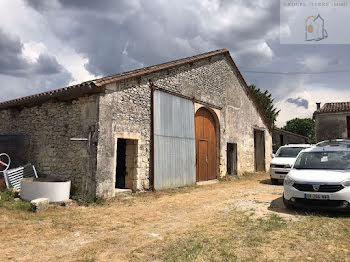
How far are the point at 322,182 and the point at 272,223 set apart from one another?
1374 millimetres

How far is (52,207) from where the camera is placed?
683 centimetres

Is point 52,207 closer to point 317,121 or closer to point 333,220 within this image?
point 333,220

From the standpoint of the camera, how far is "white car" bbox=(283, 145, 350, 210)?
542 cm

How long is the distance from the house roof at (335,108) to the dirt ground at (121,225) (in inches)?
756

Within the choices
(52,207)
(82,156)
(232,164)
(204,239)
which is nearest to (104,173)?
(82,156)

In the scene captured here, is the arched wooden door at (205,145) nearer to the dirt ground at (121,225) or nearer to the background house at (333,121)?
the dirt ground at (121,225)

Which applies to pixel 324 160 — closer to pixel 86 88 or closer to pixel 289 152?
pixel 289 152

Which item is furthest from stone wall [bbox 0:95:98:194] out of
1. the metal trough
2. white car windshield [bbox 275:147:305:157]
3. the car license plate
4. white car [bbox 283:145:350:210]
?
white car windshield [bbox 275:147:305:157]

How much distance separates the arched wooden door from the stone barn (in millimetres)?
44

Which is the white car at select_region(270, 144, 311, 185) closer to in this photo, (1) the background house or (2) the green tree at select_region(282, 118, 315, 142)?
(1) the background house

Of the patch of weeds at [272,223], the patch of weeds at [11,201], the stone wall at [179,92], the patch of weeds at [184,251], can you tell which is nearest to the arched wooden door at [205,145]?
the stone wall at [179,92]

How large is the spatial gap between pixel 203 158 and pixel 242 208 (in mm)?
5946

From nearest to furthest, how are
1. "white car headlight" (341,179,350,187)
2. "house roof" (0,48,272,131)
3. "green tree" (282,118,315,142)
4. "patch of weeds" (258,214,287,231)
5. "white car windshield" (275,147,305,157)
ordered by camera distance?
1. "patch of weeds" (258,214,287,231)
2. "white car headlight" (341,179,350,187)
3. "house roof" (0,48,272,131)
4. "white car windshield" (275,147,305,157)
5. "green tree" (282,118,315,142)

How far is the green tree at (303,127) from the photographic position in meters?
51.2
